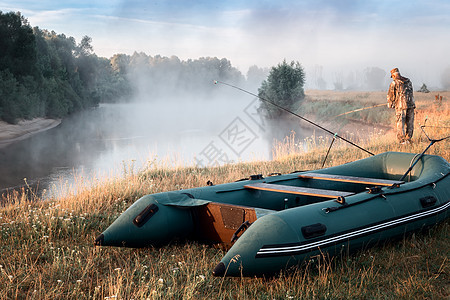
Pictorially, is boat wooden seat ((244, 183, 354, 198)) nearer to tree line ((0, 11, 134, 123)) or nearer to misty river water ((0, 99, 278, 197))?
misty river water ((0, 99, 278, 197))

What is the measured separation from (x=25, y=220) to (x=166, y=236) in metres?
2.06

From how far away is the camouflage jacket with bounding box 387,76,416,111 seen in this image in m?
11.1

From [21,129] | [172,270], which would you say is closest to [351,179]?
[172,270]

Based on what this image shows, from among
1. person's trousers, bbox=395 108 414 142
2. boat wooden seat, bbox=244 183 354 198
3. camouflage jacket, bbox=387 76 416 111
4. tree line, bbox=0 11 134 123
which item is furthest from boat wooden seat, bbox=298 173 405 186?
tree line, bbox=0 11 134 123

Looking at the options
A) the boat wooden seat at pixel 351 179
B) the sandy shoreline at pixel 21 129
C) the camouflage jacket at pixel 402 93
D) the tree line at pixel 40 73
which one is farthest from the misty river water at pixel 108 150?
the boat wooden seat at pixel 351 179

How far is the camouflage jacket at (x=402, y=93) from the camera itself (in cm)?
1112

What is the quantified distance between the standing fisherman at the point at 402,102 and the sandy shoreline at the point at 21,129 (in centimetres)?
2071

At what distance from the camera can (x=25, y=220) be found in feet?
17.6

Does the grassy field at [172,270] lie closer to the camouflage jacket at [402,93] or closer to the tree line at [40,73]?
the camouflage jacket at [402,93]

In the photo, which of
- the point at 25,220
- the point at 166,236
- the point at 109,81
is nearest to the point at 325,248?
the point at 166,236

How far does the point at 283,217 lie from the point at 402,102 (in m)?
8.74

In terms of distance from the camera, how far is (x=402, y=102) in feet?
36.6

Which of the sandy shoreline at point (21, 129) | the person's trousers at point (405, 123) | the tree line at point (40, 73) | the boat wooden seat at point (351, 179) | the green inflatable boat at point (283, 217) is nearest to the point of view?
the green inflatable boat at point (283, 217)

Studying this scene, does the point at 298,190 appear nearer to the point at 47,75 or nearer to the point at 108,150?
the point at 108,150
